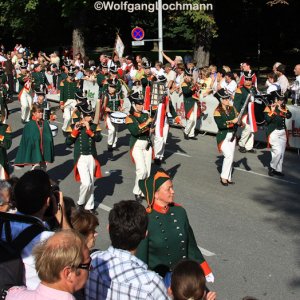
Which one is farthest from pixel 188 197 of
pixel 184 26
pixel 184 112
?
pixel 184 26

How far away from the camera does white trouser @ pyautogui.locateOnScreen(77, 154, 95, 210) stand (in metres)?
10.1

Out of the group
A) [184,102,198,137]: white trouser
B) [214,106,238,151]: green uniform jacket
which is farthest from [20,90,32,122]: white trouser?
[214,106,238,151]: green uniform jacket

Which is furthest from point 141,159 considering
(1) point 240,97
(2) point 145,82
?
(2) point 145,82

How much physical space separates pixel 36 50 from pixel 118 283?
50846mm

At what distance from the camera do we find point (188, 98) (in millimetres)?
16922

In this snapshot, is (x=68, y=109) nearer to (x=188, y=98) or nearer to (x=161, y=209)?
(x=188, y=98)

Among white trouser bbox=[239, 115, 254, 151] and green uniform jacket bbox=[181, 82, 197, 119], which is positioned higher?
green uniform jacket bbox=[181, 82, 197, 119]

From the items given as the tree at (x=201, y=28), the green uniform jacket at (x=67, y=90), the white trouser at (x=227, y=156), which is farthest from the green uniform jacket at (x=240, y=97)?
the tree at (x=201, y=28)

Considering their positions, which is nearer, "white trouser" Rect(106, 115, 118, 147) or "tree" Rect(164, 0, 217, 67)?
"white trouser" Rect(106, 115, 118, 147)

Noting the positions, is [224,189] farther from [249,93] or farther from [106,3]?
[106,3]

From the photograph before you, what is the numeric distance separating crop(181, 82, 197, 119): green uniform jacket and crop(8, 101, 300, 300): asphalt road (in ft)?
3.06

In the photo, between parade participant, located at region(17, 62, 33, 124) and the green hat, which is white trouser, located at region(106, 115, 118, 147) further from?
the green hat

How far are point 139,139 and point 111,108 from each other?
4.59 meters

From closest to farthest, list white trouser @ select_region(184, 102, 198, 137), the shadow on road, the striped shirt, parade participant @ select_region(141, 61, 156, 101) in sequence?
the striped shirt
the shadow on road
white trouser @ select_region(184, 102, 198, 137)
parade participant @ select_region(141, 61, 156, 101)
